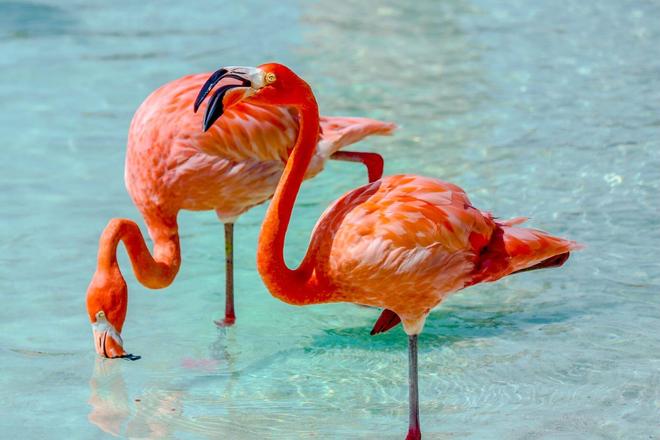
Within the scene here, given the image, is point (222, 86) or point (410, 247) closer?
point (222, 86)

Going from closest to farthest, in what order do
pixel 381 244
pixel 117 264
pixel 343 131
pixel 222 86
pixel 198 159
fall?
→ pixel 222 86, pixel 381 244, pixel 117 264, pixel 198 159, pixel 343 131

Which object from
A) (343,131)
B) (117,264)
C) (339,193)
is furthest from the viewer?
(339,193)

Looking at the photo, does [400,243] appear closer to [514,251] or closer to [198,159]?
[514,251]

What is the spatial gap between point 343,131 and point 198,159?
28.7 inches

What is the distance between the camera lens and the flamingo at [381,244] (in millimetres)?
4094

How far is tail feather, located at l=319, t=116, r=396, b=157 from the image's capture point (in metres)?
5.36

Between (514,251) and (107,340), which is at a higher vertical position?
(514,251)

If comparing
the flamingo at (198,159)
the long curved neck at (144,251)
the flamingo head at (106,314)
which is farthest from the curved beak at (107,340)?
the flamingo at (198,159)

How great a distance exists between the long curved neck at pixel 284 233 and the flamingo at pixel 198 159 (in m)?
0.91

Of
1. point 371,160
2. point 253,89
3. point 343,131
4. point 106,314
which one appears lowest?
point 106,314

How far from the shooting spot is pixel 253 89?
4.00m

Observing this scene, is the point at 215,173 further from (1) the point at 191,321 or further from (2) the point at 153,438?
(2) the point at 153,438

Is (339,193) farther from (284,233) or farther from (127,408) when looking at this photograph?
(284,233)

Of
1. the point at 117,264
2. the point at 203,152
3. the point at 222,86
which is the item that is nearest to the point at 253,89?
the point at 222,86
